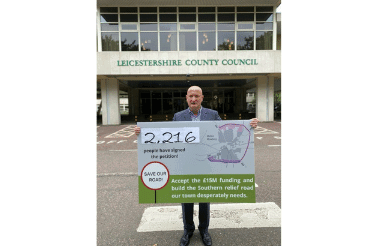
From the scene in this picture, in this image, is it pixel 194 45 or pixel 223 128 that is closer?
pixel 223 128

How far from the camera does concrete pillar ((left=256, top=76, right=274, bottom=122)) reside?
63.9 ft

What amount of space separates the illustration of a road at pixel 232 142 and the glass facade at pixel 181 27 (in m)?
16.4

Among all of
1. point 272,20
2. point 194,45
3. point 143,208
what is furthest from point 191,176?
point 272,20

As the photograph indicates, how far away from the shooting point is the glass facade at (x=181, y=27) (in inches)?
693

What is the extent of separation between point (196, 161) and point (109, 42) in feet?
58.6

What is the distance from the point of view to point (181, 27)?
701 inches

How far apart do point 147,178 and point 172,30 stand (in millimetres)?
17330

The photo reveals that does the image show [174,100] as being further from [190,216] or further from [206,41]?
[190,216]

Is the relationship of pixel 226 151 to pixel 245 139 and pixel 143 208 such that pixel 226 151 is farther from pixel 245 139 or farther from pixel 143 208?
pixel 143 208

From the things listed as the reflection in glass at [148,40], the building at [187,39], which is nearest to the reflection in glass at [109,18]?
the building at [187,39]

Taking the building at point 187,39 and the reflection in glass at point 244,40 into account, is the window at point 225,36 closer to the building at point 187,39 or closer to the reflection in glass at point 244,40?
the building at point 187,39

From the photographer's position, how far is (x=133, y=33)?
17.7 metres

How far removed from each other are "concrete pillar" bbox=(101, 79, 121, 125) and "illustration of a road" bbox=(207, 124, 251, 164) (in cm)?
1777

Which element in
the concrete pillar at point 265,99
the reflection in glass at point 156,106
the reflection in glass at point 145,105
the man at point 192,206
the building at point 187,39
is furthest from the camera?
the reflection in glass at point 145,105
